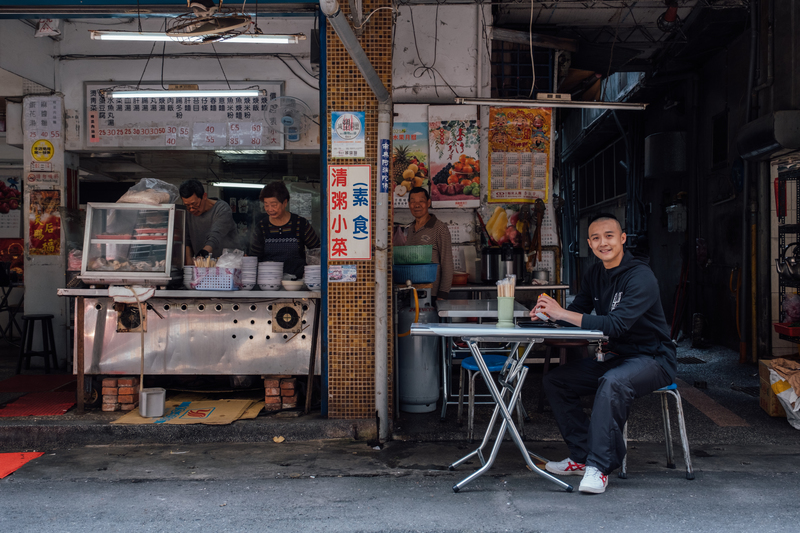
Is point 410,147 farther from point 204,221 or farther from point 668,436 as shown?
point 668,436

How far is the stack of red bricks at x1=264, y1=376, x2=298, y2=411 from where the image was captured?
5270mm

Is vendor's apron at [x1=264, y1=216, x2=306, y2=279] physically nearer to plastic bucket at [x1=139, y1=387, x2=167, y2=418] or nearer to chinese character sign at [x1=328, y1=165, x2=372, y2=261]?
chinese character sign at [x1=328, y1=165, x2=372, y2=261]

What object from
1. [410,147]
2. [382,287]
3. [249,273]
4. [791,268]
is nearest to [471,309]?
[382,287]

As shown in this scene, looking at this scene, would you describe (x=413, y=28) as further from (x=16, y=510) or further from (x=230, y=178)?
(x=16, y=510)

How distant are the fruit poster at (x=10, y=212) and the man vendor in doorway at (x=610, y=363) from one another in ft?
34.4

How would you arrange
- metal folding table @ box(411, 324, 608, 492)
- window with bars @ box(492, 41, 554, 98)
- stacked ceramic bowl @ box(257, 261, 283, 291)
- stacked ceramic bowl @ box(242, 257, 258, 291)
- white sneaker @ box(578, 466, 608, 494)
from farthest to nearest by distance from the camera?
1. window with bars @ box(492, 41, 554, 98)
2. stacked ceramic bowl @ box(242, 257, 258, 291)
3. stacked ceramic bowl @ box(257, 261, 283, 291)
4. white sneaker @ box(578, 466, 608, 494)
5. metal folding table @ box(411, 324, 608, 492)

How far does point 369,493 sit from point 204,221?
4044 mm

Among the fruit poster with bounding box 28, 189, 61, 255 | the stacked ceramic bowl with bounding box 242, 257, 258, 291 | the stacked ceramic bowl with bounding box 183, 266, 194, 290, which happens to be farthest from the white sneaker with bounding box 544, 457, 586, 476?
the fruit poster with bounding box 28, 189, 61, 255

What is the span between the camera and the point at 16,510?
3453 mm

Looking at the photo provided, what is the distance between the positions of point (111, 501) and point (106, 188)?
9773 millimetres

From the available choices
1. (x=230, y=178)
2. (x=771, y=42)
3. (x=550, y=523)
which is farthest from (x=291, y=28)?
(x=550, y=523)

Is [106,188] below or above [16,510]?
above

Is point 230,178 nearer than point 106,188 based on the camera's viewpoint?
Yes

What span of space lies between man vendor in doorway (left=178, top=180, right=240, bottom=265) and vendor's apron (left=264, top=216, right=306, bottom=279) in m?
0.63
